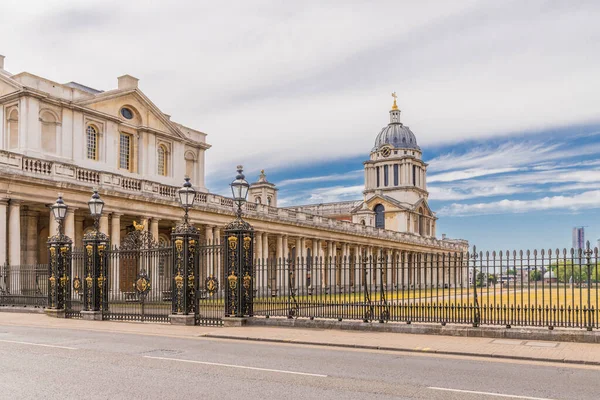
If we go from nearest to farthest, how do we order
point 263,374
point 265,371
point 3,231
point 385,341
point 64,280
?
point 263,374, point 265,371, point 385,341, point 64,280, point 3,231

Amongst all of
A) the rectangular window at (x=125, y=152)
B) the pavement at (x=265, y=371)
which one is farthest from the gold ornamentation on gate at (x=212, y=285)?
the rectangular window at (x=125, y=152)

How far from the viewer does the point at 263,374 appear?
10578mm

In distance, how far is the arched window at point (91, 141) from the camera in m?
42.0

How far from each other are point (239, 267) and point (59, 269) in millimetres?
9163

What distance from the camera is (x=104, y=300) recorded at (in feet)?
75.7

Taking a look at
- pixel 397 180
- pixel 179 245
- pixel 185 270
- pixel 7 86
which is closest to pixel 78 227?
pixel 7 86

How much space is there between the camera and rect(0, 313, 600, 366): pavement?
13.1m

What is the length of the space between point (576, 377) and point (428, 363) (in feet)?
8.79

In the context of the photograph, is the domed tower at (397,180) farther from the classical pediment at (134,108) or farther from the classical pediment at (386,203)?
the classical pediment at (134,108)

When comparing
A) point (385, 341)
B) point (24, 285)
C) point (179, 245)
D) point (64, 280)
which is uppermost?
point (179, 245)

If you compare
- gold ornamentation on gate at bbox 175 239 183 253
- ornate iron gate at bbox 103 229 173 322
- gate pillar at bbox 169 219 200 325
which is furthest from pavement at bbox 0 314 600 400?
ornate iron gate at bbox 103 229 173 322

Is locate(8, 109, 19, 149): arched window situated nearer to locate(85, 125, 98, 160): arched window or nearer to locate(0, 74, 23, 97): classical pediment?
locate(0, 74, 23, 97): classical pediment

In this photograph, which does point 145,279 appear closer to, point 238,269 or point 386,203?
point 238,269

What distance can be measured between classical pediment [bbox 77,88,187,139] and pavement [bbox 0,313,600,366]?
2486 centimetres
